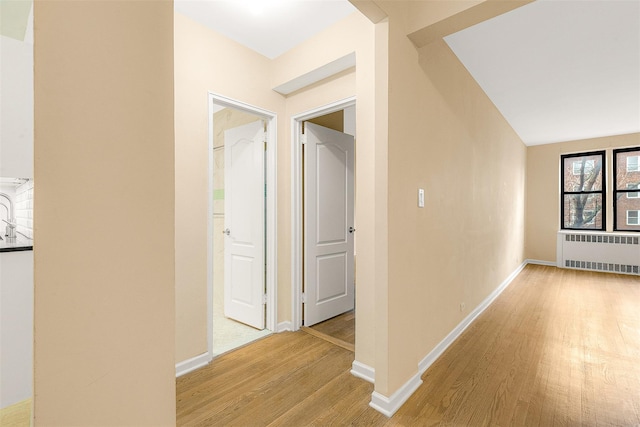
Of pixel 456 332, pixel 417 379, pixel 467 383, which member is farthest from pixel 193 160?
pixel 456 332

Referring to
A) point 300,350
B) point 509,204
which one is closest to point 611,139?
point 509,204

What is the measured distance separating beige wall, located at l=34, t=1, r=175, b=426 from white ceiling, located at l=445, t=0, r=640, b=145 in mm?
2606

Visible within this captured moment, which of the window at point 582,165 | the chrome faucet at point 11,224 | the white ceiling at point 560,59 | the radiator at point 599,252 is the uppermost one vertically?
the white ceiling at point 560,59

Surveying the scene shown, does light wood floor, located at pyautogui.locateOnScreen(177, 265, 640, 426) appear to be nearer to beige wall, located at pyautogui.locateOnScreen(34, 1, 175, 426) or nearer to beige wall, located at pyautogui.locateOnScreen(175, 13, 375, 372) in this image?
beige wall, located at pyautogui.locateOnScreen(175, 13, 375, 372)

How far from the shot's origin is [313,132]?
3.07 m

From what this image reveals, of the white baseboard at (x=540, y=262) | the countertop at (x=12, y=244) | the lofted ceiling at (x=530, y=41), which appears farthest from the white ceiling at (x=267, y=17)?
the white baseboard at (x=540, y=262)

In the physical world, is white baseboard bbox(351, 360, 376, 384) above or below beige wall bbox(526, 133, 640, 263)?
below

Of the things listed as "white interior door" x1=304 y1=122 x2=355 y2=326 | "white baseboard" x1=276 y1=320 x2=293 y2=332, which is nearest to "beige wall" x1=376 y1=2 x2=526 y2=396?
"white interior door" x1=304 y1=122 x2=355 y2=326

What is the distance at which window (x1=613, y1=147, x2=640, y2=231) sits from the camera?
5547 millimetres

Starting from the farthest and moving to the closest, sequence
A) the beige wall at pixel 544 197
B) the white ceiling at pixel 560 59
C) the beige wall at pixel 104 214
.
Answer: the beige wall at pixel 544 197 < the white ceiling at pixel 560 59 < the beige wall at pixel 104 214

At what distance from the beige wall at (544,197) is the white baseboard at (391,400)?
6.21m

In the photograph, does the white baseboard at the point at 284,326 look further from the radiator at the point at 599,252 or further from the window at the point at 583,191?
the window at the point at 583,191

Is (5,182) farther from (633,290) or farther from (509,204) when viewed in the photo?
(633,290)

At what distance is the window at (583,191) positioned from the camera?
19.3 feet
